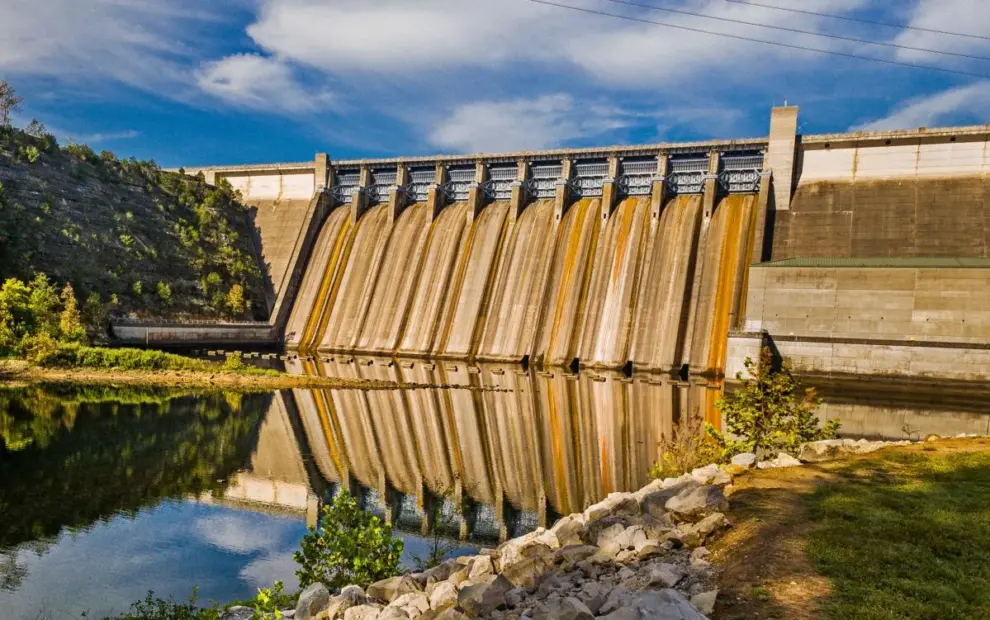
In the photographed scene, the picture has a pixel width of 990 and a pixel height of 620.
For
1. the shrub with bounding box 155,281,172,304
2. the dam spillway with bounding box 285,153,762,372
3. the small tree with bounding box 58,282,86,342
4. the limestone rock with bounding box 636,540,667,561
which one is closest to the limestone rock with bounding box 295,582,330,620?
the limestone rock with bounding box 636,540,667,561

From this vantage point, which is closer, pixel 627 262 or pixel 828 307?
pixel 828 307

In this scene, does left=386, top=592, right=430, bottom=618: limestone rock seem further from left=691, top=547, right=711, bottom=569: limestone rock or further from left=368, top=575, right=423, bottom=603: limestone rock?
left=691, top=547, right=711, bottom=569: limestone rock

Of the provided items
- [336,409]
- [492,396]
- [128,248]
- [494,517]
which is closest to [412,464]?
[494,517]

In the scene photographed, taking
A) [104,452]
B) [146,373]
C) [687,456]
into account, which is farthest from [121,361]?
[687,456]

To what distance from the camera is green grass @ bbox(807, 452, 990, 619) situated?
19.9 ft

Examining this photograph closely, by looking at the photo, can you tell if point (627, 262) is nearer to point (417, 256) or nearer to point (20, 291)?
point (417, 256)

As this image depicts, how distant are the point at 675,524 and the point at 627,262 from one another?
3503 centimetres

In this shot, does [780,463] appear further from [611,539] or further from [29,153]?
[29,153]

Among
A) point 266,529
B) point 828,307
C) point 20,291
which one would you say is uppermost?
point 828,307

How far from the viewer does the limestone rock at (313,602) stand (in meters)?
8.31

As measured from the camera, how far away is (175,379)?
33062mm

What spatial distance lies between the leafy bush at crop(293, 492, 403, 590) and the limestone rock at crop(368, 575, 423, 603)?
70 cm

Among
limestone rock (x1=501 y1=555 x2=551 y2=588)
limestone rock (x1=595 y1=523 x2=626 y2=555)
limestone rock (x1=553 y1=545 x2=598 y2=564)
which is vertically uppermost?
limestone rock (x1=595 y1=523 x2=626 y2=555)

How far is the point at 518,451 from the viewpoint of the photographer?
19609 mm
